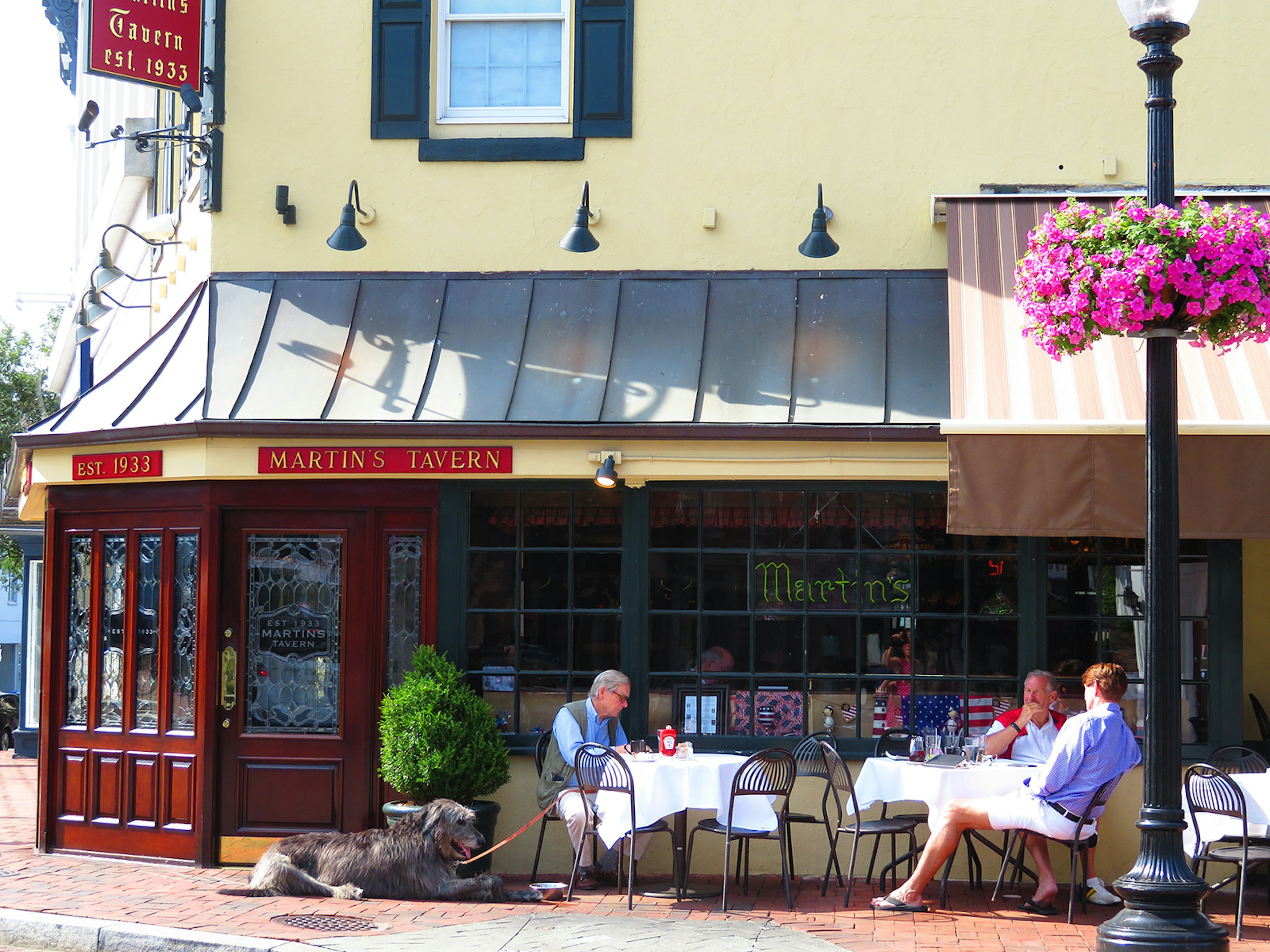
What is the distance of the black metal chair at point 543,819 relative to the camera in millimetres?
8805

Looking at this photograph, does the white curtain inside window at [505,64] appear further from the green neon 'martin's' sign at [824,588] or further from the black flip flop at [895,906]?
the black flip flop at [895,906]

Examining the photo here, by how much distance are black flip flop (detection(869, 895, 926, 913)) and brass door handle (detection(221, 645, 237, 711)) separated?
172 inches

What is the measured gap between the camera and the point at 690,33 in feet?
32.9

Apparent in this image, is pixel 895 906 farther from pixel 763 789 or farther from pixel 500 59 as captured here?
pixel 500 59

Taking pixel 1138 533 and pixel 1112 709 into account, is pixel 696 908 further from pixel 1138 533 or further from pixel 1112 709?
pixel 1138 533

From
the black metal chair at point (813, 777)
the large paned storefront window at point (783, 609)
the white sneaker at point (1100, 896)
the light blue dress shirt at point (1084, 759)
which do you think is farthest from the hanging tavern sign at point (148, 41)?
the white sneaker at point (1100, 896)

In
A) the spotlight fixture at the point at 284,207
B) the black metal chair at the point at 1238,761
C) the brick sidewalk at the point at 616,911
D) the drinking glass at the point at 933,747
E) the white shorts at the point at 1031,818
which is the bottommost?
the brick sidewalk at the point at 616,911

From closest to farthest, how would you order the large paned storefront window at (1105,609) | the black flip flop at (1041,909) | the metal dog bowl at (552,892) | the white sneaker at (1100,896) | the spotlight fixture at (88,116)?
the black flip flop at (1041,909)
the white sneaker at (1100,896)
the metal dog bowl at (552,892)
the large paned storefront window at (1105,609)
the spotlight fixture at (88,116)

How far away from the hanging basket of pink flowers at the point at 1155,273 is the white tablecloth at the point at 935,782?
2910mm

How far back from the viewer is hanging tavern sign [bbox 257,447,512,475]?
9016mm

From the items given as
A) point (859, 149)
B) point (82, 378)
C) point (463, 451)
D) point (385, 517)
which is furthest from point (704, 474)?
point (82, 378)

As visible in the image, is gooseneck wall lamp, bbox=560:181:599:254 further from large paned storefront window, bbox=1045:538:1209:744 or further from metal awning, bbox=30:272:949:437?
large paned storefront window, bbox=1045:538:1209:744

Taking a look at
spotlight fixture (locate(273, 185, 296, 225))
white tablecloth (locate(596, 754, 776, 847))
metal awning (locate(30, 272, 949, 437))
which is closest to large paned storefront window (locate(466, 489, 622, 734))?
metal awning (locate(30, 272, 949, 437))

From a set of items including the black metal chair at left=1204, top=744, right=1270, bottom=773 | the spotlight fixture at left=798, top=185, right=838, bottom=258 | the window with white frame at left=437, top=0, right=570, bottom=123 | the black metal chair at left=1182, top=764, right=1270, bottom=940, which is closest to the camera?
the black metal chair at left=1182, top=764, right=1270, bottom=940
